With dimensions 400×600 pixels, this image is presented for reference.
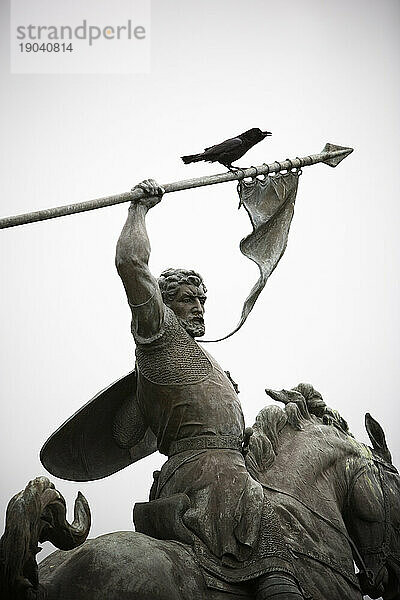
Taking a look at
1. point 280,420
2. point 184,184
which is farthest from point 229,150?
point 280,420

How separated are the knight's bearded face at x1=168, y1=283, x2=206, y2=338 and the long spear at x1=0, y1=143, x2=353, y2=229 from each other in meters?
0.56

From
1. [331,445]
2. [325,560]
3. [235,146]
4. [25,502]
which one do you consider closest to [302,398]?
[331,445]

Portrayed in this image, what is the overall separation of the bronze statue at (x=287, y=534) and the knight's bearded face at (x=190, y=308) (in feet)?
1.99

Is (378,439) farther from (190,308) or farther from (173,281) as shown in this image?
(173,281)

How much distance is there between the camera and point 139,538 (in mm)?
4492

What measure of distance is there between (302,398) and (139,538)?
1590mm

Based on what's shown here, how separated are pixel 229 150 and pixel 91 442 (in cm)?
188

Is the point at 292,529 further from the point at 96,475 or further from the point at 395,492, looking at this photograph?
the point at 96,475

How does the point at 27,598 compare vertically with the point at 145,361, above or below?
below

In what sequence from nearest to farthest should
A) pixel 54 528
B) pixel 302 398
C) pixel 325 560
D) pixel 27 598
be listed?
pixel 27 598
pixel 54 528
pixel 325 560
pixel 302 398

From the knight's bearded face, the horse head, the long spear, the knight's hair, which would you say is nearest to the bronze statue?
the horse head

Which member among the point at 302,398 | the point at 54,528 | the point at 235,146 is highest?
the point at 235,146

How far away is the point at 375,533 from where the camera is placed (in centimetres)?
524

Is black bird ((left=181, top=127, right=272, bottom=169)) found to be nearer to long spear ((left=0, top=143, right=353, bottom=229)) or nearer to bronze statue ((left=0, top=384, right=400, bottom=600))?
long spear ((left=0, top=143, right=353, bottom=229))
